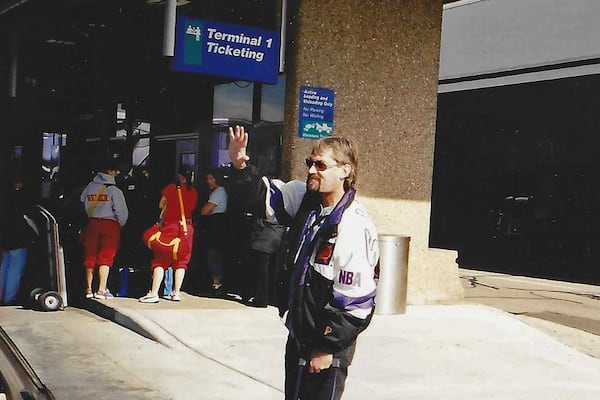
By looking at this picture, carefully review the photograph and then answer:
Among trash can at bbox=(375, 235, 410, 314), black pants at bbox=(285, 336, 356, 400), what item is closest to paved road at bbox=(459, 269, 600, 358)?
trash can at bbox=(375, 235, 410, 314)

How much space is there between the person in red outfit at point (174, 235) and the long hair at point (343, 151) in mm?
6070

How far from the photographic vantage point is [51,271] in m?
9.59

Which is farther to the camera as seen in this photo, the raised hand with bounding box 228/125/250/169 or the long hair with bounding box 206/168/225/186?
the long hair with bounding box 206/168/225/186

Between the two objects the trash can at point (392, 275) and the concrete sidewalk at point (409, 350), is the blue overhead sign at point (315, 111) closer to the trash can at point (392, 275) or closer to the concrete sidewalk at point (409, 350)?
the trash can at point (392, 275)

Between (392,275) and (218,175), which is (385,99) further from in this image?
(218,175)

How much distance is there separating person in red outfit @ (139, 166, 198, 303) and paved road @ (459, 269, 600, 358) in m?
4.33

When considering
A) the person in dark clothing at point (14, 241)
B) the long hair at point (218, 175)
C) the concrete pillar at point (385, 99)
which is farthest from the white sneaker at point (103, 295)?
the concrete pillar at point (385, 99)

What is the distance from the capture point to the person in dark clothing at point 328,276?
12.1 ft

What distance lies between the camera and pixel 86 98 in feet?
53.4

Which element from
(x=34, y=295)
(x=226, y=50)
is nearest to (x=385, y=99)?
(x=226, y=50)

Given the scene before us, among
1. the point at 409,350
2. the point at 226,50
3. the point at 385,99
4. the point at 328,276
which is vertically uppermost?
the point at 226,50

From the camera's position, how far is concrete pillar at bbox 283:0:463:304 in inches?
404

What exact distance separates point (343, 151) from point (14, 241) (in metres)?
6.86

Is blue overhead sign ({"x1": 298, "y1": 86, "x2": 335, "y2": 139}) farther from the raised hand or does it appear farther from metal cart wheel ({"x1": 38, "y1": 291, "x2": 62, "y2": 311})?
the raised hand
